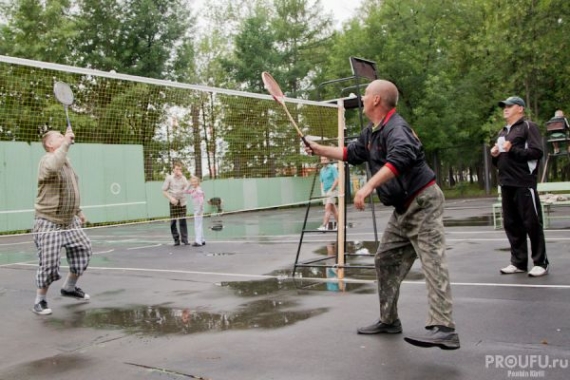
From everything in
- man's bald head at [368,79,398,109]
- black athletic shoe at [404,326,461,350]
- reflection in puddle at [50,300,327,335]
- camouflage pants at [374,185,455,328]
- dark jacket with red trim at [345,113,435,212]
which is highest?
man's bald head at [368,79,398,109]

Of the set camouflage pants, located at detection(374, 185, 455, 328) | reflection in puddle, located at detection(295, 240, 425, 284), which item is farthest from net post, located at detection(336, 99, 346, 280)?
camouflage pants, located at detection(374, 185, 455, 328)

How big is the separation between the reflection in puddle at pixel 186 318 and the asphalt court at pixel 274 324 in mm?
12

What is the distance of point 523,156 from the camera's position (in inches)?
264

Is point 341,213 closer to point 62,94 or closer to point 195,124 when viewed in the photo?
point 62,94

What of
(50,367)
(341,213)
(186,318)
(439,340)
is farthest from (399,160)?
(341,213)

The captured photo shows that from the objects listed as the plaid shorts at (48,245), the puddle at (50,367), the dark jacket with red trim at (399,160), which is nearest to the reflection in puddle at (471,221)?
the dark jacket with red trim at (399,160)

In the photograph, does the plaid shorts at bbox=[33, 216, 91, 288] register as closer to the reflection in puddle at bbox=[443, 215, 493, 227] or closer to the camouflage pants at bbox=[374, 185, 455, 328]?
the camouflage pants at bbox=[374, 185, 455, 328]

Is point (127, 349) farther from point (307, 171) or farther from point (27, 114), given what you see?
point (27, 114)

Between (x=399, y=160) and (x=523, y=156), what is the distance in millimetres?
3297

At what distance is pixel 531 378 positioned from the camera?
3.52m

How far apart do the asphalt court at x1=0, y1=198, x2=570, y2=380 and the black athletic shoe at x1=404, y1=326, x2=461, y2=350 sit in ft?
0.29

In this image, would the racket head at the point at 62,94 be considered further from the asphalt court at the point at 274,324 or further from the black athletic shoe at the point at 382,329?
the black athletic shoe at the point at 382,329

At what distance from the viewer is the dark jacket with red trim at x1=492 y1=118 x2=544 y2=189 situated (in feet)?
22.0

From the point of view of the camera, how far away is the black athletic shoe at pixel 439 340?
399 centimetres
